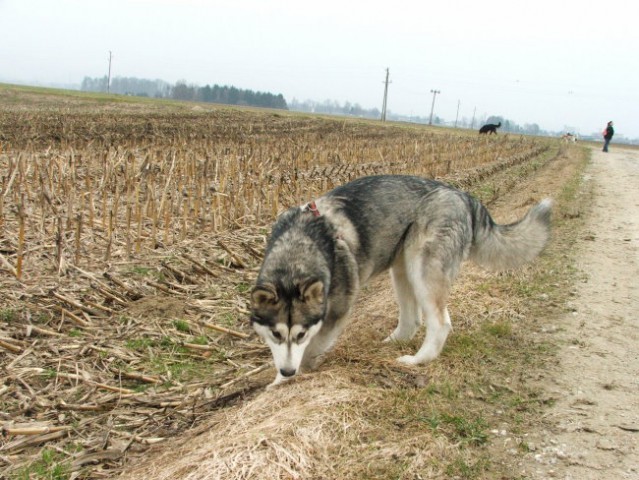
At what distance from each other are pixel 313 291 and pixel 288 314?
283mm

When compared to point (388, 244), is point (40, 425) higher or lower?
lower

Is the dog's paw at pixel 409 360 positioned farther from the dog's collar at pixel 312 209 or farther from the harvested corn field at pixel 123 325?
the dog's collar at pixel 312 209

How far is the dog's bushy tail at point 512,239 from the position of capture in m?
6.14

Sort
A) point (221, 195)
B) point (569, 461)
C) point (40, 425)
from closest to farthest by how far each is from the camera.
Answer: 1. point (569, 461)
2. point (40, 425)
3. point (221, 195)

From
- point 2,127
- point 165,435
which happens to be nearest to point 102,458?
point 165,435

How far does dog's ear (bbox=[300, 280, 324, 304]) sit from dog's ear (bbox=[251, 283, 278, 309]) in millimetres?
238

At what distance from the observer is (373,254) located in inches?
223

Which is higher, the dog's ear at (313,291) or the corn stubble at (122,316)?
the dog's ear at (313,291)

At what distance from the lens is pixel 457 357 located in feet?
18.6

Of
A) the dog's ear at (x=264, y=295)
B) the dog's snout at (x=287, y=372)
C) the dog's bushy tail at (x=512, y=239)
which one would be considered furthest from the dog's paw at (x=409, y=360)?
the dog's ear at (x=264, y=295)

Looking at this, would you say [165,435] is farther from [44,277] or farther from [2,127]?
[2,127]

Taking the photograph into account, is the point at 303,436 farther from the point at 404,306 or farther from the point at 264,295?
the point at 404,306

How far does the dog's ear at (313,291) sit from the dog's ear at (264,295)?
0.24 meters

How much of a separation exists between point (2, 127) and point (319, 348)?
796 inches
